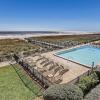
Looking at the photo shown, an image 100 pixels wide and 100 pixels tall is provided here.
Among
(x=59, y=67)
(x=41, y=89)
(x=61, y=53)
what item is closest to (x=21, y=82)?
(x=41, y=89)

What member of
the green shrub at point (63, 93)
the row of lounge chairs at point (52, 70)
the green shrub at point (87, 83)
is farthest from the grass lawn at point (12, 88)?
the green shrub at point (87, 83)

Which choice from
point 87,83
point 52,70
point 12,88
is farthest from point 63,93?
point 52,70

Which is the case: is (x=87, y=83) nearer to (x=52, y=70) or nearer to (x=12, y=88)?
(x=12, y=88)

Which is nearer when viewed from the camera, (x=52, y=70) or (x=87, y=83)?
(x=87, y=83)

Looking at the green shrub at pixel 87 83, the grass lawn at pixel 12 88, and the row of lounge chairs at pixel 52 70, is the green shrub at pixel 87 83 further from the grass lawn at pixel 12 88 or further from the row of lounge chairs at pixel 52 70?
the grass lawn at pixel 12 88

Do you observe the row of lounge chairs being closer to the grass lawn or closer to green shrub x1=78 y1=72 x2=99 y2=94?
the grass lawn

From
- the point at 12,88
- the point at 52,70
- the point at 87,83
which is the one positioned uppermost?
the point at 87,83

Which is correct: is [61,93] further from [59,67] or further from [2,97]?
[59,67]
